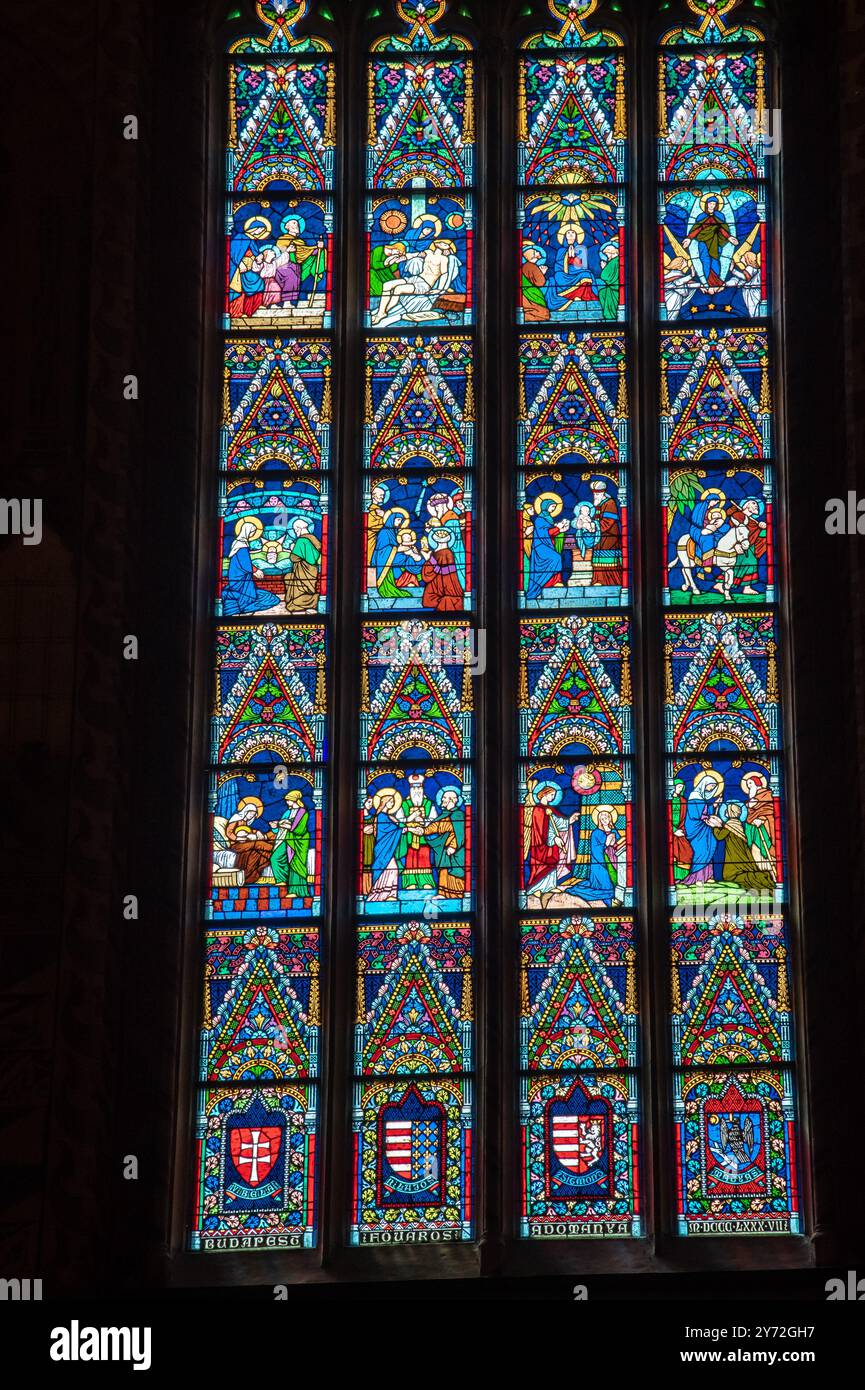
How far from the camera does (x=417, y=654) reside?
1047 centimetres

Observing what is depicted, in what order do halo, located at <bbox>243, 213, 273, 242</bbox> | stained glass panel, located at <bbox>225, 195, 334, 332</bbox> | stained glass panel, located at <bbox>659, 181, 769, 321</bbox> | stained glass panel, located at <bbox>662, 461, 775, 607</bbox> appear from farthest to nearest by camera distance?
halo, located at <bbox>243, 213, 273, 242</bbox> < stained glass panel, located at <bbox>225, 195, 334, 332</bbox> < stained glass panel, located at <bbox>659, 181, 769, 321</bbox> < stained glass panel, located at <bbox>662, 461, 775, 607</bbox>

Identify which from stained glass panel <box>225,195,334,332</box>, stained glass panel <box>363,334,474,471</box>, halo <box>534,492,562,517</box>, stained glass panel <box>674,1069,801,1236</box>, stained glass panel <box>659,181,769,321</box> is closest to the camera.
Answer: stained glass panel <box>674,1069,801,1236</box>

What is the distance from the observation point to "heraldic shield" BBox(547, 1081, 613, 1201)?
32.1ft

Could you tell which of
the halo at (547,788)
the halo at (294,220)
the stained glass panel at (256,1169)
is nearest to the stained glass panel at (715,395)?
the halo at (547,788)

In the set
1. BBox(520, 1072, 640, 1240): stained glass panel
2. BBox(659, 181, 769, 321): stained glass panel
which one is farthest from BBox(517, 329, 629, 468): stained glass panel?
BBox(520, 1072, 640, 1240): stained glass panel

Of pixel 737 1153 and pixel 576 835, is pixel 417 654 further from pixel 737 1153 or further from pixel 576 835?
pixel 737 1153

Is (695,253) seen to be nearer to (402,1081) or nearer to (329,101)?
(329,101)

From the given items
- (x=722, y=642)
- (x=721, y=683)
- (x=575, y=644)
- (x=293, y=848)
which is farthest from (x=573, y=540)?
(x=293, y=848)

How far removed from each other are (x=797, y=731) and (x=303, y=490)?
228 centimetres

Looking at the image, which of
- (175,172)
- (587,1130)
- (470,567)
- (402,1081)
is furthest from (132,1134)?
(175,172)

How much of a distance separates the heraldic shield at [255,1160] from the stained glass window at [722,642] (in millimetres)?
1523

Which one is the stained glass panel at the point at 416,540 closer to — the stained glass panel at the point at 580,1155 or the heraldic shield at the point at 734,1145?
the stained glass panel at the point at 580,1155

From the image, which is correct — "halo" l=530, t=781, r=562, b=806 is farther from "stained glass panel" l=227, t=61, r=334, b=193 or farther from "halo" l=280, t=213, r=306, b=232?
"stained glass panel" l=227, t=61, r=334, b=193

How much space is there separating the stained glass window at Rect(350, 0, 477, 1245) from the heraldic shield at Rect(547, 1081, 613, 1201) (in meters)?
0.32
